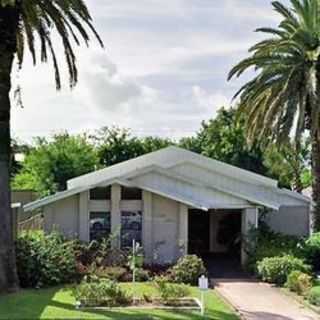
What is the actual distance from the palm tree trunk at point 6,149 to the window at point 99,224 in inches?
249

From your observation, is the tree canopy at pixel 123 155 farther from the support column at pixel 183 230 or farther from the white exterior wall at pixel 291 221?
the support column at pixel 183 230

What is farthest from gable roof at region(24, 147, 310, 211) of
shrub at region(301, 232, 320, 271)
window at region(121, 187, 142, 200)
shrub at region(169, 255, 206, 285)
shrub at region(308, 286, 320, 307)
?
shrub at region(308, 286, 320, 307)

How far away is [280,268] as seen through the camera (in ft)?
79.8

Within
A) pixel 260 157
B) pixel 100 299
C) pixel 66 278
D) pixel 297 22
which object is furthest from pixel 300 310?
pixel 260 157

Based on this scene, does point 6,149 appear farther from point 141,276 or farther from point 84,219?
point 84,219

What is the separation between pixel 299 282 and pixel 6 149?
9.62 metres

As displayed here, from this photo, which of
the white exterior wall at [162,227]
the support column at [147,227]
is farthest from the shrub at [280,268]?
the support column at [147,227]

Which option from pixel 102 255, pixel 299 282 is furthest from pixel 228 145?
pixel 299 282

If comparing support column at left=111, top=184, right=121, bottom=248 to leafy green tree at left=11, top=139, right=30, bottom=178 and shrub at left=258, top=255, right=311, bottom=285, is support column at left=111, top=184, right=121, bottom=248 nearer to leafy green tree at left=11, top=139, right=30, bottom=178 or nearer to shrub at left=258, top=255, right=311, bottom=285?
shrub at left=258, top=255, right=311, bottom=285

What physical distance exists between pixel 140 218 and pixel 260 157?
2765 cm

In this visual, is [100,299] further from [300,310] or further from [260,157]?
[260,157]

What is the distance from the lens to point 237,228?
3362 cm

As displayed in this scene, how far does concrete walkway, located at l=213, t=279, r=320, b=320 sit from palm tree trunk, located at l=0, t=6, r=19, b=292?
6.32 meters

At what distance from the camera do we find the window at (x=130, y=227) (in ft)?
89.3
